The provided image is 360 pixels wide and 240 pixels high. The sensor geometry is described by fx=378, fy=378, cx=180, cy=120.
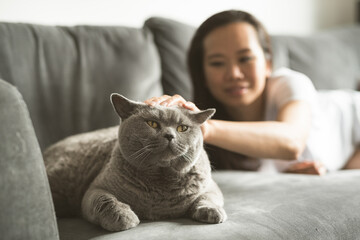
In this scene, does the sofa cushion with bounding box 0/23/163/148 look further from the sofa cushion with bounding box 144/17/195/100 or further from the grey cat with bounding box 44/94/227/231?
the grey cat with bounding box 44/94/227/231

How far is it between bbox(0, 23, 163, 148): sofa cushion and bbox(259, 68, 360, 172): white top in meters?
0.49

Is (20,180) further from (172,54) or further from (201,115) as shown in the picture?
(172,54)

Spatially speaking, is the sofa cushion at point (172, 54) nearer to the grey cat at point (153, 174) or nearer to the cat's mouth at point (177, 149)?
the grey cat at point (153, 174)

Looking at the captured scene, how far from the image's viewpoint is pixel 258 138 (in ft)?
3.98

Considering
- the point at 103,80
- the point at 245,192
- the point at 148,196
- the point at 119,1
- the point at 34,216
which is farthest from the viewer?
the point at 119,1

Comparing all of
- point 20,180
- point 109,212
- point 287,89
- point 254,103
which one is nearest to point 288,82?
point 287,89

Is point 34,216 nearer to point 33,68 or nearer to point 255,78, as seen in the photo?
point 33,68

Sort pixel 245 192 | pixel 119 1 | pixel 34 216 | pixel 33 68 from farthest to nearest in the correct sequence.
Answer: pixel 119 1
pixel 33 68
pixel 245 192
pixel 34 216

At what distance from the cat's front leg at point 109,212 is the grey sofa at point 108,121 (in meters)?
0.02

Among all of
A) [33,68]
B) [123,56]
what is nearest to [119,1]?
[123,56]

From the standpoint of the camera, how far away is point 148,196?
2.95 feet

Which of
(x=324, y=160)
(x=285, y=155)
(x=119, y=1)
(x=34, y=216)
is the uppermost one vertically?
(x=119, y=1)

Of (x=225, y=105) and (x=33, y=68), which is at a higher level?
(x=33, y=68)

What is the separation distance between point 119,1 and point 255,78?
89 cm
